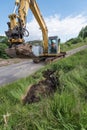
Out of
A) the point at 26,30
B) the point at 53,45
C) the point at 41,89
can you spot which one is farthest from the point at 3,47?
the point at 41,89

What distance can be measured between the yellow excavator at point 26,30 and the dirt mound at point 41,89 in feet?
20.5

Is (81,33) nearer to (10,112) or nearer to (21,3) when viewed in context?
(21,3)

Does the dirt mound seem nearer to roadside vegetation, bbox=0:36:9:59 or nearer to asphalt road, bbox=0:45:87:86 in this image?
asphalt road, bbox=0:45:87:86

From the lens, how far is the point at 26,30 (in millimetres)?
14891

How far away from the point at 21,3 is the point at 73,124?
14.4m

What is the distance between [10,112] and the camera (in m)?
5.38

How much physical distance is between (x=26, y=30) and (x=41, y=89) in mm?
7766

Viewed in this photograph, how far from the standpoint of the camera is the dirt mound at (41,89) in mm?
6832

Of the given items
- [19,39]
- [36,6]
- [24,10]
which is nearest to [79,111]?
[19,39]

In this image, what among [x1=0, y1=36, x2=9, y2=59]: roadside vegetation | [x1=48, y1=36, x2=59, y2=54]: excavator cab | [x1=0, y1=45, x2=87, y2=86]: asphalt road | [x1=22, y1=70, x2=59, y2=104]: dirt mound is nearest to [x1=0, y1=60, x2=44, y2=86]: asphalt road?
[x1=0, y1=45, x2=87, y2=86]: asphalt road

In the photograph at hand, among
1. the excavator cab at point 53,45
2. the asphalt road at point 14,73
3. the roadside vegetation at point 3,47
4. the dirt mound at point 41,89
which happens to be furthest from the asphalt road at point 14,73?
the roadside vegetation at point 3,47

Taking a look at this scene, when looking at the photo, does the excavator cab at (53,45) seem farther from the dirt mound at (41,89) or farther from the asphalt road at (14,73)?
the dirt mound at (41,89)

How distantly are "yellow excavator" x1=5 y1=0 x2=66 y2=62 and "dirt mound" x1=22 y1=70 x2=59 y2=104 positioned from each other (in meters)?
6.23

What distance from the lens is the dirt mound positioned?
6.83m
